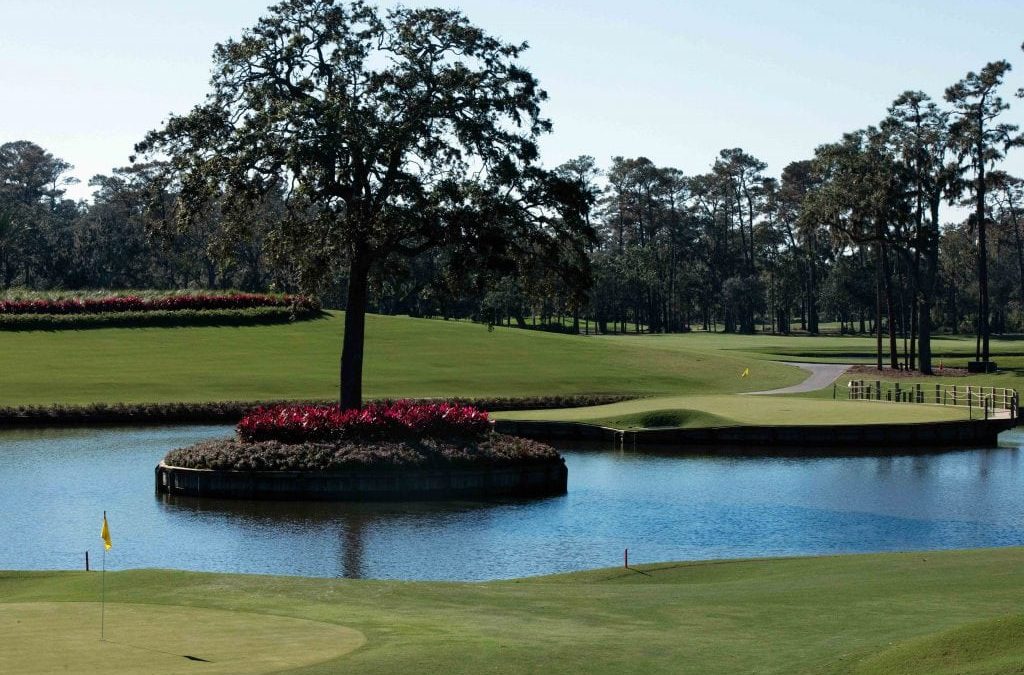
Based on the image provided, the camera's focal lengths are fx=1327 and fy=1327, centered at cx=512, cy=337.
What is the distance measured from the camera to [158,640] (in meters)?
16.6

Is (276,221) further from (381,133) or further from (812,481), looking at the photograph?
(812,481)

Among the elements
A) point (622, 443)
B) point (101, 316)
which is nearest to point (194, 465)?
point (622, 443)

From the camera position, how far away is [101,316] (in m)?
84.1

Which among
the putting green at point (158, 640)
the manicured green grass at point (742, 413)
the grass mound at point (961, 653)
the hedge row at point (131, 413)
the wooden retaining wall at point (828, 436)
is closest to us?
the grass mound at point (961, 653)

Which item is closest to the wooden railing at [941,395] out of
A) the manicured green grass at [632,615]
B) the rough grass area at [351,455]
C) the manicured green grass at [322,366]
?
the manicured green grass at [322,366]

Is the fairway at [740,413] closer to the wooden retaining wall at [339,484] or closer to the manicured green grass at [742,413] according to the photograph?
the manicured green grass at [742,413]

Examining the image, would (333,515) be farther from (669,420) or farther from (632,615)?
(669,420)

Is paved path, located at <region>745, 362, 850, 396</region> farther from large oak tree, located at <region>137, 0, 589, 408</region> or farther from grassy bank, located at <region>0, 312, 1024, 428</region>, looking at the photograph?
large oak tree, located at <region>137, 0, 589, 408</region>

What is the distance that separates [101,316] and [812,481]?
54.6m

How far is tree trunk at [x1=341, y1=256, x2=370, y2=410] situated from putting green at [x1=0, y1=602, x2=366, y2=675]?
81.7 feet

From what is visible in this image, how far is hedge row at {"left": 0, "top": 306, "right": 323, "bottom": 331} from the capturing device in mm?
82312

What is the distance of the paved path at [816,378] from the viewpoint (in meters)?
76.2

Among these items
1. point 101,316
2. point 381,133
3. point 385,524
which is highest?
point 381,133

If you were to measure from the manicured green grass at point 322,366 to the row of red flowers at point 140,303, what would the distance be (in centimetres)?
330
